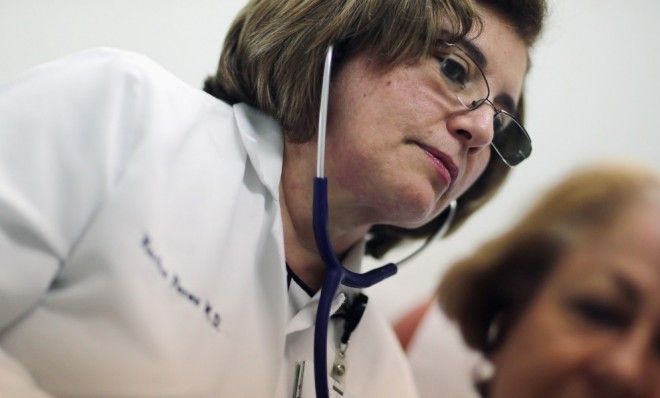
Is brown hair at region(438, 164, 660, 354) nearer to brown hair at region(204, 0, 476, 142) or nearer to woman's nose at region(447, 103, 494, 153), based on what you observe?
woman's nose at region(447, 103, 494, 153)

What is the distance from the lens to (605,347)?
521mm

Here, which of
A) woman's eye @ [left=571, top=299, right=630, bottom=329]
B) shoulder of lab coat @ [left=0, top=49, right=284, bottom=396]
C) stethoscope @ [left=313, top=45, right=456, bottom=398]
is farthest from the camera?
stethoscope @ [left=313, top=45, right=456, bottom=398]

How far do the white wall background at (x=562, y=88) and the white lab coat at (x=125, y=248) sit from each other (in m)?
0.27

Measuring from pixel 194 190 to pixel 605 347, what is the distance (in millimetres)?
522

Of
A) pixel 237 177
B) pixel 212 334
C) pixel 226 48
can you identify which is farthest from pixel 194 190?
pixel 226 48

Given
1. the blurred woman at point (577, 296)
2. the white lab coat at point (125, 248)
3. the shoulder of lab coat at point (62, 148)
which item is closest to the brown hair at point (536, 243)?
the blurred woman at point (577, 296)

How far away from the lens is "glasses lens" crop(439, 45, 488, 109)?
2.68 ft

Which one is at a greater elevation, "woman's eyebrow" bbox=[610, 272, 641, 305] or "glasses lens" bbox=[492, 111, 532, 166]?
"woman's eyebrow" bbox=[610, 272, 641, 305]

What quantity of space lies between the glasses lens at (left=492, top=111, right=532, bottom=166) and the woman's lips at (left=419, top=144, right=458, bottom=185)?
96 millimetres

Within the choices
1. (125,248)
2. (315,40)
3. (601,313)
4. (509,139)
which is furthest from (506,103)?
(125,248)

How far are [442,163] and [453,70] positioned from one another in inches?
5.6

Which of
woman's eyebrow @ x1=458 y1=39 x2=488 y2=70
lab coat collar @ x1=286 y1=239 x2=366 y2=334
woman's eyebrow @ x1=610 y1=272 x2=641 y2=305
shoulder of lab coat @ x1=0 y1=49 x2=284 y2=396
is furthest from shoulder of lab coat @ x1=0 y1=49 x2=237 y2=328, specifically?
woman's eyebrow @ x1=610 y1=272 x2=641 y2=305

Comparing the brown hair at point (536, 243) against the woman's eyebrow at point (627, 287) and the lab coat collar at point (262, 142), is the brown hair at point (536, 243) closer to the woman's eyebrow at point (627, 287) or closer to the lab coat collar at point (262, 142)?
the woman's eyebrow at point (627, 287)

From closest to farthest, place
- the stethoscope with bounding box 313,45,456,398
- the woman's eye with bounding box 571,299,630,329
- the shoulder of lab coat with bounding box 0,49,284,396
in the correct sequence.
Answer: the woman's eye with bounding box 571,299,630,329
the shoulder of lab coat with bounding box 0,49,284,396
the stethoscope with bounding box 313,45,456,398
